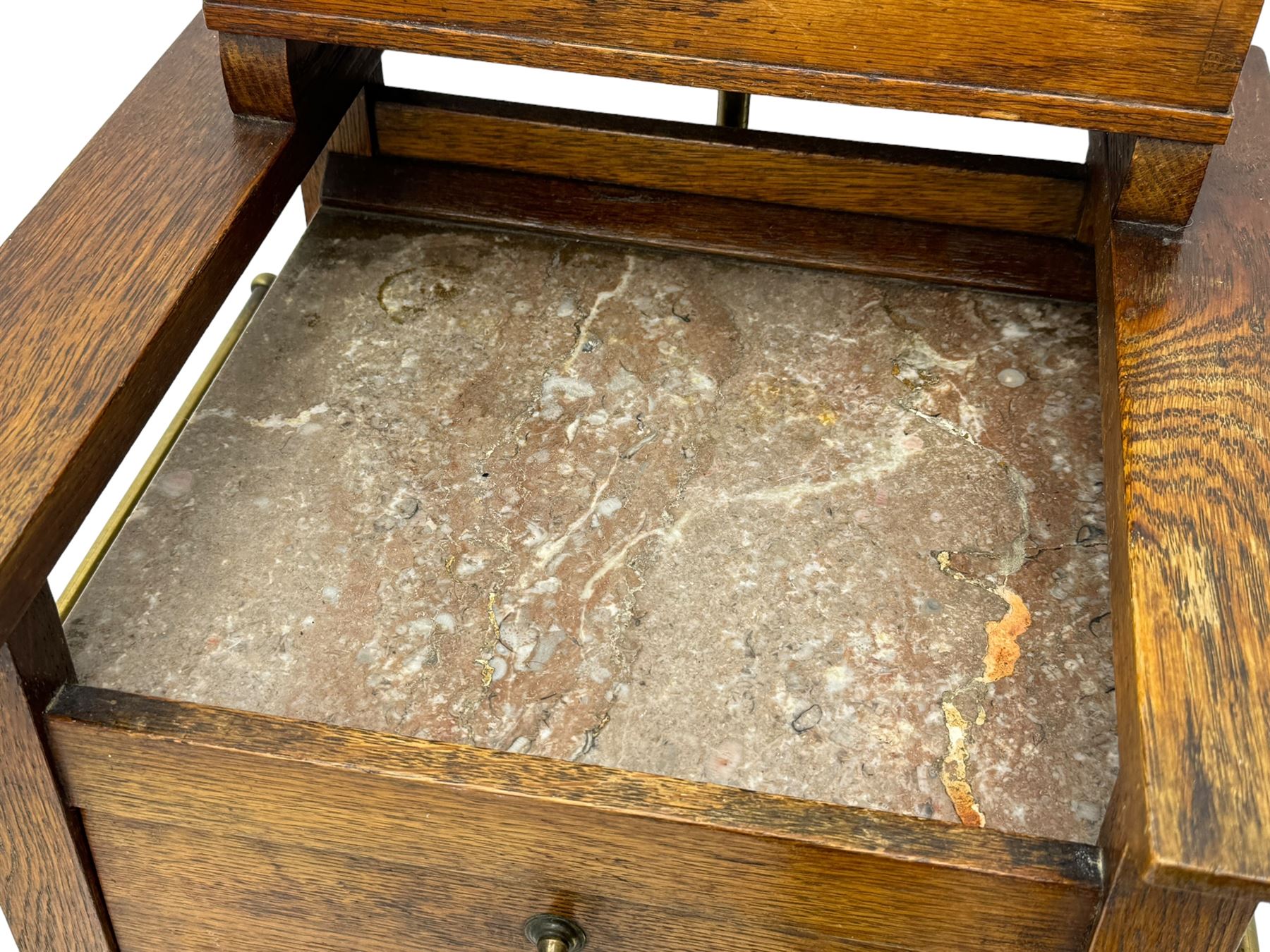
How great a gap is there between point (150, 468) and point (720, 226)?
0.64 m

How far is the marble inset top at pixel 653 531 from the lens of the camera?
117cm

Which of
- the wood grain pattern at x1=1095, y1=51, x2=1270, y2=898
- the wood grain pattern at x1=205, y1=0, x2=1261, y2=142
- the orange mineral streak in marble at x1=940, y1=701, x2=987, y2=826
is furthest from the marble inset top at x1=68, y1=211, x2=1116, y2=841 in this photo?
the wood grain pattern at x1=205, y1=0, x2=1261, y2=142

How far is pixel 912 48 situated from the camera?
4.12 feet

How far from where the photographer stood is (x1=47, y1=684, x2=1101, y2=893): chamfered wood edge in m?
1.04

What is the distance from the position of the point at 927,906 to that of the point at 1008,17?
0.71 m

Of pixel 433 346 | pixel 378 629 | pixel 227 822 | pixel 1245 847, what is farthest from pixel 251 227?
pixel 1245 847

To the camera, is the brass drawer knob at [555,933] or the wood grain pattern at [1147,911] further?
the brass drawer knob at [555,933]

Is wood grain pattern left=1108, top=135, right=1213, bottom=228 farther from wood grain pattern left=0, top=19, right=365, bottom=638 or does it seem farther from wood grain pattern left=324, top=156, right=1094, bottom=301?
wood grain pattern left=0, top=19, right=365, bottom=638

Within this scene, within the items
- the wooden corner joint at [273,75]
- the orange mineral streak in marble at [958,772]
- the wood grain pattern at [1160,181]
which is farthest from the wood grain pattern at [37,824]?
the wood grain pattern at [1160,181]

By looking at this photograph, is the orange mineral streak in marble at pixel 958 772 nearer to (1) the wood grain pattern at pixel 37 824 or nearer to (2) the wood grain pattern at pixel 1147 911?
(2) the wood grain pattern at pixel 1147 911

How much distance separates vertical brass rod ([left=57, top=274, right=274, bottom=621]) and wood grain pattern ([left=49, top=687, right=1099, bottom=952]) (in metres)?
0.20

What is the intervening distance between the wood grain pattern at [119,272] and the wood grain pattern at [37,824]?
0.08 meters

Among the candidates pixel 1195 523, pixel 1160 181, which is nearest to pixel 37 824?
pixel 1195 523

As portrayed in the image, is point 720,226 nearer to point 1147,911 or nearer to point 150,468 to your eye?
point 150,468
